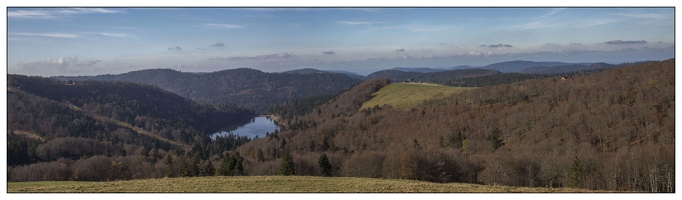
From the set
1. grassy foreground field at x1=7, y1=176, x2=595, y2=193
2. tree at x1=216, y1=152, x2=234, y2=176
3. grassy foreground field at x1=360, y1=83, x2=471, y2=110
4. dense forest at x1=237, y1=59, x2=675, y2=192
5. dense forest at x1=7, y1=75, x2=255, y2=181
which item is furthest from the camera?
grassy foreground field at x1=360, y1=83, x2=471, y2=110

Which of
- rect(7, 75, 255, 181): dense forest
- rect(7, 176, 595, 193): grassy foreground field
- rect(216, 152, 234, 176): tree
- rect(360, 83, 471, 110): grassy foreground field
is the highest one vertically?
rect(360, 83, 471, 110): grassy foreground field

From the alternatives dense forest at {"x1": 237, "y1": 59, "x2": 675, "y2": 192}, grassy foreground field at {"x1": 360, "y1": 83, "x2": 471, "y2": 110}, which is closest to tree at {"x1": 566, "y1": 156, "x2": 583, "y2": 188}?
dense forest at {"x1": 237, "y1": 59, "x2": 675, "y2": 192}

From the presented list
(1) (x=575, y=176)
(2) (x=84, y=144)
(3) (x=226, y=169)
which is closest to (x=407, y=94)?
(2) (x=84, y=144)

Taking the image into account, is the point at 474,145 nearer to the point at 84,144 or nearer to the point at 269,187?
the point at 269,187

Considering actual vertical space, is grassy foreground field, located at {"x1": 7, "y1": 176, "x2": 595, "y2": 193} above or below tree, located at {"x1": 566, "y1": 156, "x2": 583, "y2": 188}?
above

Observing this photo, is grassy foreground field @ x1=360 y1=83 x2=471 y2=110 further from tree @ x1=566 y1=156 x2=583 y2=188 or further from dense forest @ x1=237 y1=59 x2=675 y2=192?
tree @ x1=566 y1=156 x2=583 y2=188

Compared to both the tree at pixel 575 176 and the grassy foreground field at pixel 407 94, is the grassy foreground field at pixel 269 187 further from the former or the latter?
the grassy foreground field at pixel 407 94

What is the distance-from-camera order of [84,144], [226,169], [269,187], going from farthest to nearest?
[84,144] → [226,169] → [269,187]
